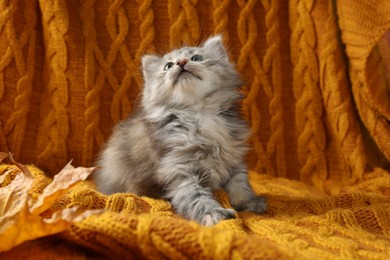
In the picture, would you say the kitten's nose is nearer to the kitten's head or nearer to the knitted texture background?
the kitten's head

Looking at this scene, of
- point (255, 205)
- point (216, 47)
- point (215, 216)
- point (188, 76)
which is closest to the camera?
point (215, 216)

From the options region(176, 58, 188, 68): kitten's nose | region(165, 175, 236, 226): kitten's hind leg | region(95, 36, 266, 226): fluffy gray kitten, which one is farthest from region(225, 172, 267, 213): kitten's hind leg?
region(176, 58, 188, 68): kitten's nose

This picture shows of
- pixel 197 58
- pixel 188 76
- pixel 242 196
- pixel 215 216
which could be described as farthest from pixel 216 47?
pixel 215 216

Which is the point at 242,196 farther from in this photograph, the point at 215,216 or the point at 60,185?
the point at 60,185

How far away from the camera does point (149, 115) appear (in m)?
1.52

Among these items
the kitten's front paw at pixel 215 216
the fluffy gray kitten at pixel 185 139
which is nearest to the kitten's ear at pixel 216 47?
the fluffy gray kitten at pixel 185 139

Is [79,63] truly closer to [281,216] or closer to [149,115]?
[149,115]

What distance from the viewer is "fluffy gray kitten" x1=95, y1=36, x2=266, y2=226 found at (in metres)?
1.33

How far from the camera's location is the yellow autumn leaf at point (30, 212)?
0.83m

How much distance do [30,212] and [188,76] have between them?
74 cm

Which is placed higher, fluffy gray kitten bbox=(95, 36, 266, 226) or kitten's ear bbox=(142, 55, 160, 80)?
kitten's ear bbox=(142, 55, 160, 80)

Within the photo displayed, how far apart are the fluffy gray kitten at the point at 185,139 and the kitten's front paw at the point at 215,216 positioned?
0.15 ft

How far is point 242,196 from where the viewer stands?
4.55 feet

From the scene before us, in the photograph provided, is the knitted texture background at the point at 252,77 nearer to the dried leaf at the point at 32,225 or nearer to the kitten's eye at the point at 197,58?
the kitten's eye at the point at 197,58
